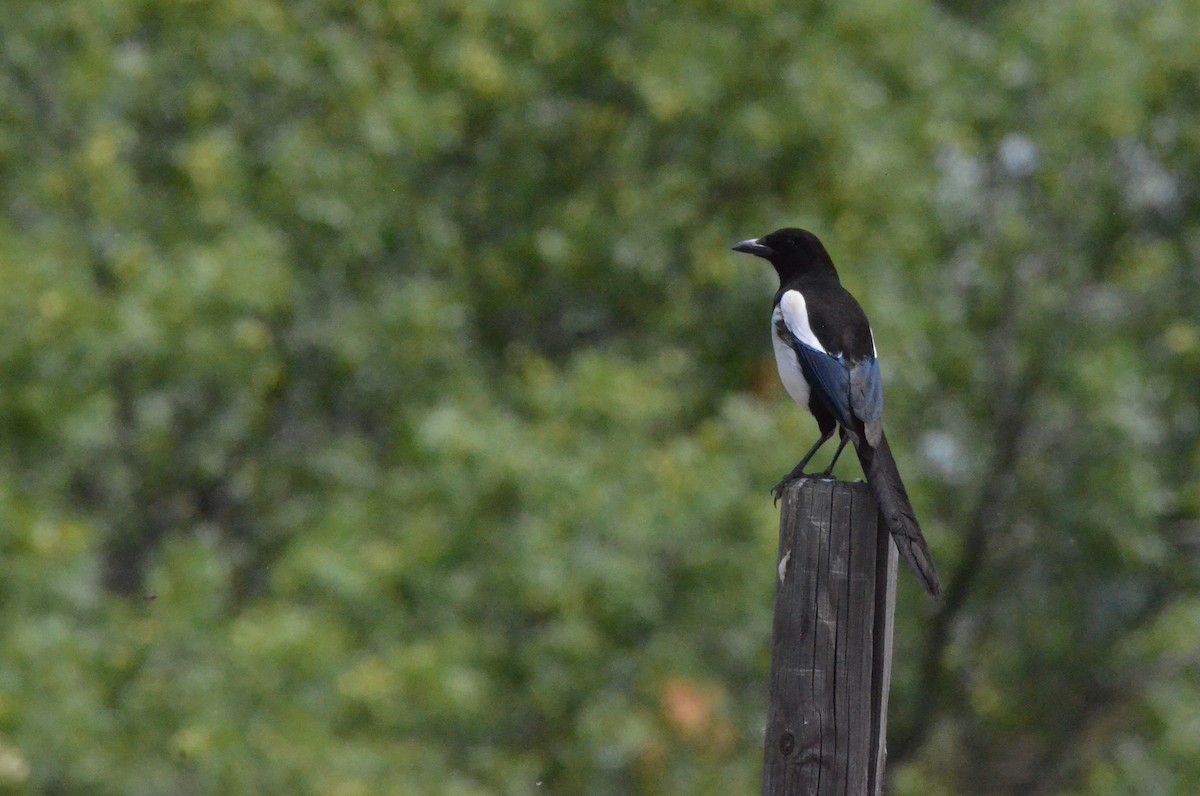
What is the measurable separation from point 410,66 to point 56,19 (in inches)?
87.8

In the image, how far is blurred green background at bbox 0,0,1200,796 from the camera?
9195mm

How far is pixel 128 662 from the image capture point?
9.30 metres

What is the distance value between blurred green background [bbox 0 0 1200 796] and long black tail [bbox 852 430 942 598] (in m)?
5.54

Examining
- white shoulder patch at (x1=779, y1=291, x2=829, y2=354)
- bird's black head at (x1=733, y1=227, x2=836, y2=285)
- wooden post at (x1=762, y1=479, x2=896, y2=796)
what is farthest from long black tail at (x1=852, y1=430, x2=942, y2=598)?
bird's black head at (x1=733, y1=227, x2=836, y2=285)

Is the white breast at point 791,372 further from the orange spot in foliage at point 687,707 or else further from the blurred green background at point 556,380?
the orange spot in foliage at point 687,707

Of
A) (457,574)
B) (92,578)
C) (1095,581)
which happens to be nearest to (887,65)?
(1095,581)

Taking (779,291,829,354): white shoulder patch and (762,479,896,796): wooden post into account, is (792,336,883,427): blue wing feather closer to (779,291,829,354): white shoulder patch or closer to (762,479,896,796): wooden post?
(779,291,829,354): white shoulder patch

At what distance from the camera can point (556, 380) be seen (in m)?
10.1

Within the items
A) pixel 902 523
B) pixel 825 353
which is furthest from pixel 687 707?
pixel 902 523

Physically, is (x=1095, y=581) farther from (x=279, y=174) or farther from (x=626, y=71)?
(x=279, y=174)

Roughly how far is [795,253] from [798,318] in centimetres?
73

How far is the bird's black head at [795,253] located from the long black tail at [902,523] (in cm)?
243

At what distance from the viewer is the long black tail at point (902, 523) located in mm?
3623

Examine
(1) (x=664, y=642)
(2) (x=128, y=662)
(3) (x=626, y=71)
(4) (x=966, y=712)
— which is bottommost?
(2) (x=128, y=662)
